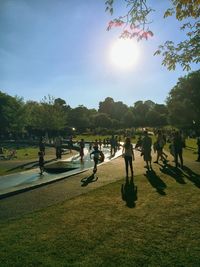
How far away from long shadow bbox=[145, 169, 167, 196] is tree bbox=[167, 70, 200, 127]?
56313 millimetres

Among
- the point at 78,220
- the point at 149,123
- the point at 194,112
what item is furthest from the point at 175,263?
the point at 149,123

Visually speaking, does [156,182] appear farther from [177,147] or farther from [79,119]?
[79,119]

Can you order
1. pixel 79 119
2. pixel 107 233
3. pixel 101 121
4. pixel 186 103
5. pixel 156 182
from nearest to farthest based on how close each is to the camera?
pixel 107 233 < pixel 156 182 < pixel 186 103 < pixel 101 121 < pixel 79 119

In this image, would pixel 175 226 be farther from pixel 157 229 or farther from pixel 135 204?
pixel 135 204

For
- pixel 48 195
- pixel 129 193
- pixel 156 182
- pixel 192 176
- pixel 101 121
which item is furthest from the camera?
pixel 101 121

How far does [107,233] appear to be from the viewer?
713 cm

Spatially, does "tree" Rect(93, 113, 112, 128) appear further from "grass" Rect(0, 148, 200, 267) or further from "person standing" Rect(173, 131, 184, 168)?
"grass" Rect(0, 148, 200, 267)

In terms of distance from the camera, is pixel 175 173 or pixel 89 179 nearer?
pixel 89 179

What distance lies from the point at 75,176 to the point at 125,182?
10.2 ft

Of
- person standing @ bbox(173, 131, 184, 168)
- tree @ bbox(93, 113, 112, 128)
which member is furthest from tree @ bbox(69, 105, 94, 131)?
person standing @ bbox(173, 131, 184, 168)

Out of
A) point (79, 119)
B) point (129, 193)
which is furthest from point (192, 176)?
point (79, 119)

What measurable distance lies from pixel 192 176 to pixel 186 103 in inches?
2281

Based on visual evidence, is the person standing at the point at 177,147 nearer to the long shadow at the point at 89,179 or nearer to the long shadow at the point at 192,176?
the long shadow at the point at 192,176

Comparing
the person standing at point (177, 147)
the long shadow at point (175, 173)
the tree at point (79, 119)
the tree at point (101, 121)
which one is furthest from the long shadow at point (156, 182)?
the tree at point (79, 119)
